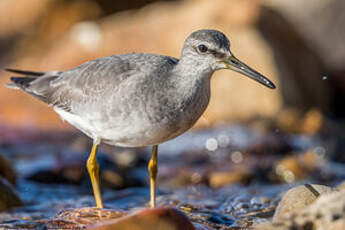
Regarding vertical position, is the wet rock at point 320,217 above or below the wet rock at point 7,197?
above

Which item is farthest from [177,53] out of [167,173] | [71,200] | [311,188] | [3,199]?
[311,188]

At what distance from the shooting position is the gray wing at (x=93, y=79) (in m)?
6.55

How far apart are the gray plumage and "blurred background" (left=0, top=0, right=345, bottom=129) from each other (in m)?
5.84

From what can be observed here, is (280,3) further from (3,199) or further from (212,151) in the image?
(3,199)

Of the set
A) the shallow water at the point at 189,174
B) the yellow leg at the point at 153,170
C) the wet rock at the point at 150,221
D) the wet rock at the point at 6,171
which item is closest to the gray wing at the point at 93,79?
the yellow leg at the point at 153,170

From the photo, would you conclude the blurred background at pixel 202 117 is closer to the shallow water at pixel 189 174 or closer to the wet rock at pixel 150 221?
the shallow water at pixel 189 174

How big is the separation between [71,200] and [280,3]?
10.7m

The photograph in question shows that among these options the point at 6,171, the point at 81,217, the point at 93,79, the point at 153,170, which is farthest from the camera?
the point at 6,171

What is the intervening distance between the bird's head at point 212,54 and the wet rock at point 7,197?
331 centimetres

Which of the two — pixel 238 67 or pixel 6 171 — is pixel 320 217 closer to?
pixel 238 67

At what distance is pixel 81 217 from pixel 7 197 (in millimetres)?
2117

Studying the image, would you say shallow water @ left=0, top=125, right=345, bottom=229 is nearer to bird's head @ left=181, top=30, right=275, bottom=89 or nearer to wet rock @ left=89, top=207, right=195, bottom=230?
wet rock @ left=89, top=207, right=195, bottom=230

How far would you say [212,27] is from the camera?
41.2ft

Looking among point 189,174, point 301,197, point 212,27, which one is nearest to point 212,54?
point 301,197
